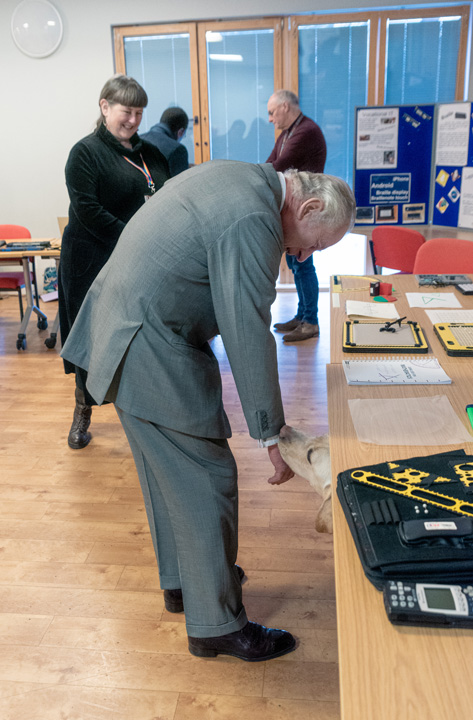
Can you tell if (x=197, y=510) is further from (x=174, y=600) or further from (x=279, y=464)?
(x=174, y=600)

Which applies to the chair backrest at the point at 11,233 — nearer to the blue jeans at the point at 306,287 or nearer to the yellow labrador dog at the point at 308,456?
the blue jeans at the point at 306,287

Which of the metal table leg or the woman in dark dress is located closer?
the woman in dark dress

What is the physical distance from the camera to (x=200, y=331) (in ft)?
Result: 4.75

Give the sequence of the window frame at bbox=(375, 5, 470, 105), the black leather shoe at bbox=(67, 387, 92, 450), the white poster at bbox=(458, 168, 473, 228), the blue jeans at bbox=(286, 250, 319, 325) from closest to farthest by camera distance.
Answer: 1. the black leather shoe at bbox=(67, 387, 92, 450)
2. the blue jeans at bbox=(286, 250, 319, 325)
3. the white poster at bbox=(458, 168, 473, 228)
4. the window frame at bbox=(375, 5, 470, 105)

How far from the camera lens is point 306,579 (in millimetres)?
2047

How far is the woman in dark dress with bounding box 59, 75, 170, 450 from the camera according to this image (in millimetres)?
2559

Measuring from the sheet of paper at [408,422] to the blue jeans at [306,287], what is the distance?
281cm

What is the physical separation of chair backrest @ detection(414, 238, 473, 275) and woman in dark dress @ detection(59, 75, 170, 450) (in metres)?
1.38

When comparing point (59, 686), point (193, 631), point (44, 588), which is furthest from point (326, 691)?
point (44, 588)

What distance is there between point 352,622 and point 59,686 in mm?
1117

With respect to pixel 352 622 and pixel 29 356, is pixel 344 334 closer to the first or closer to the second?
pixel 352 622

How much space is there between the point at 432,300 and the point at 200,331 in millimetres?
1402

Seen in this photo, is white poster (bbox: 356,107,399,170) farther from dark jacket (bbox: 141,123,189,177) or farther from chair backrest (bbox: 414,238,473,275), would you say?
dark jacket (bbox: 141,123,189,177)

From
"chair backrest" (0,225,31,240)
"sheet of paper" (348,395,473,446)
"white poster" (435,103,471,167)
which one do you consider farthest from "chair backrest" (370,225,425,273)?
"chair backrest" (0,225,31,240)
